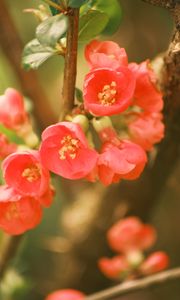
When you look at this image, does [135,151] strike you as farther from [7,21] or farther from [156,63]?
[7,21]

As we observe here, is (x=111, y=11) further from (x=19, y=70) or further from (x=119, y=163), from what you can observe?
(x=19, y=70)

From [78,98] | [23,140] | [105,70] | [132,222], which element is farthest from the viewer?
[132,222]

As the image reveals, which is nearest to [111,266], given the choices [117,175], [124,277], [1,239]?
[124,277]

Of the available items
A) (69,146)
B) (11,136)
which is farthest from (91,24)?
(11,136)

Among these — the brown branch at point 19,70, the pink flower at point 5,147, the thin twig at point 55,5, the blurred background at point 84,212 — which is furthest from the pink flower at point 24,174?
the brown branch at point 19,70

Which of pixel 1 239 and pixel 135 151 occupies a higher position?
pixel 135 151

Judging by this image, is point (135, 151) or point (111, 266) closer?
point (135, 151)

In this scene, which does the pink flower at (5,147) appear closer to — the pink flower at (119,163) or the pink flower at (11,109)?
the pink flower at (11,109)
